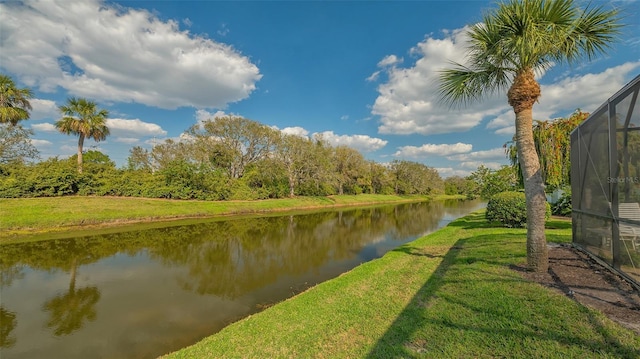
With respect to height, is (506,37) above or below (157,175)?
above

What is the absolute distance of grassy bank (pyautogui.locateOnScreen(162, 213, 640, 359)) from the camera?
343 centimetres

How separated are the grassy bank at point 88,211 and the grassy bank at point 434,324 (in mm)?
16826

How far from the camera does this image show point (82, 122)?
973 inches

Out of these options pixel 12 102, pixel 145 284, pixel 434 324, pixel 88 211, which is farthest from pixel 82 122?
pixel 434 324

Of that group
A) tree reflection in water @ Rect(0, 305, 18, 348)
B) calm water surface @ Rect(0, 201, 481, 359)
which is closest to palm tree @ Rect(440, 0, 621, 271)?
calm water surface @ Rect(0, 201, 481, 359)

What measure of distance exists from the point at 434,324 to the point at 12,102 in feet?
105

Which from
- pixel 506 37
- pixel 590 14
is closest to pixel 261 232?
pixel 506 37

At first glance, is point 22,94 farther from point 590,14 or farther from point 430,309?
point 590,14

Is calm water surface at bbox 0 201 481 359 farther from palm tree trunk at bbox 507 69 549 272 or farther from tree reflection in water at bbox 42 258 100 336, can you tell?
palm tree trunk at bbox 507 69 549 272

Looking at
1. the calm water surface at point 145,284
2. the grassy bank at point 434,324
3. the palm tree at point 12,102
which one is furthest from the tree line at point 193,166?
the grassy bank at point 434,324

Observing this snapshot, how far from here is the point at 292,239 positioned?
15875 mm

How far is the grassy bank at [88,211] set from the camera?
15086 millimetres

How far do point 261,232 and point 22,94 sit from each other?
73.2ft

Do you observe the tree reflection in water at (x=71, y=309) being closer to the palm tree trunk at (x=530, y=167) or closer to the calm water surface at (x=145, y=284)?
the calm water surface at (x=145, y=284)
